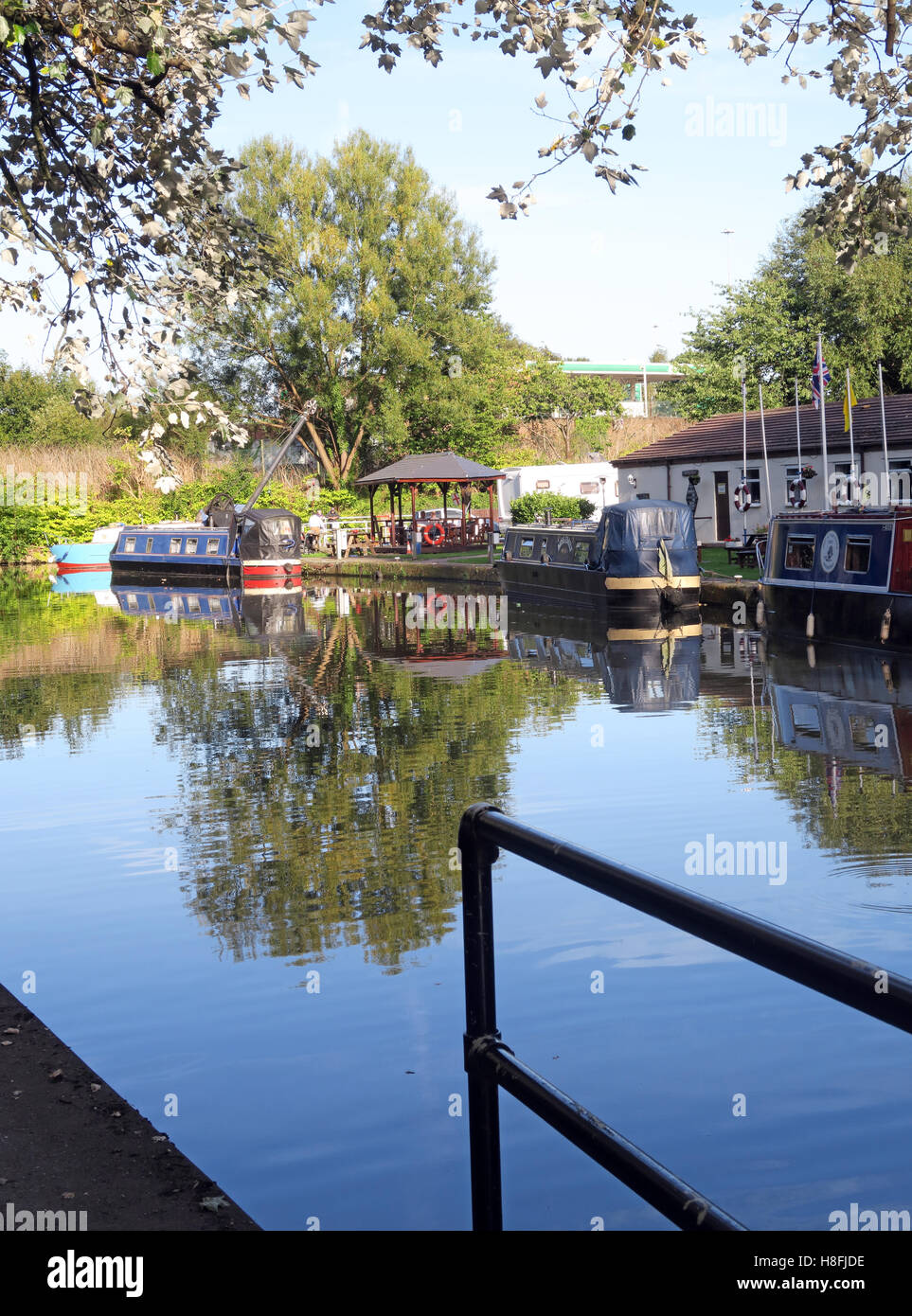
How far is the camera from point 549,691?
18.1 meters

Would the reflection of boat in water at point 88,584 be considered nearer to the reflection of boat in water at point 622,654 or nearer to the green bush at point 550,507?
the green bush at point 550,507

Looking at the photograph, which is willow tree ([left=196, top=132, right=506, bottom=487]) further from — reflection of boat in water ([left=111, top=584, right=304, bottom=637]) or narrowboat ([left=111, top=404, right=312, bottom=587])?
reflection of boat in water ([left=111, top=584, right=304, bottom=637])

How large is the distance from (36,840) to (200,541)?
37.2 meters

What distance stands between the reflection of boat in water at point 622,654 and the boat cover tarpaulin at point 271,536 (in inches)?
555

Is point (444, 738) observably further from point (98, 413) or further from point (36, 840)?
point (98, 413)

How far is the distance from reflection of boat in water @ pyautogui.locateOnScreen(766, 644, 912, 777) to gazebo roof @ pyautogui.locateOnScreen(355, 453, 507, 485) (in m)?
21.9

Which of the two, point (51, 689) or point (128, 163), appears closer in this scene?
point (128, 163)

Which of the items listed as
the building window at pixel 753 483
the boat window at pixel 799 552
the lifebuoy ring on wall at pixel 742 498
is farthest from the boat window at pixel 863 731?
the building window at pixel 753 483

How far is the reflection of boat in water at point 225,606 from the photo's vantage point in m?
29.2

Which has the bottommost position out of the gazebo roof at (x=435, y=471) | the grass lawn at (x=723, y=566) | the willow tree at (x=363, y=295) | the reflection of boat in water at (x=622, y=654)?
the reflection of boat in water at (x=622, y=654)

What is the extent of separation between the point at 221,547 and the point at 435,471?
7.51 metres

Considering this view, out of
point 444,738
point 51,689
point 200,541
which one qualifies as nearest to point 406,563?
point 200,541
